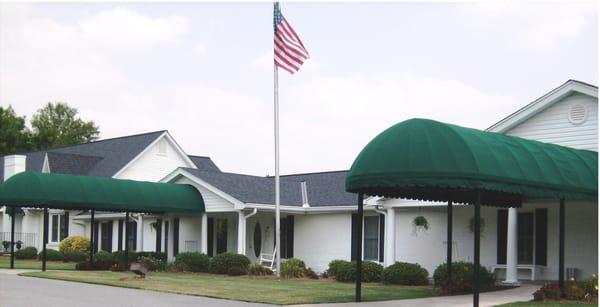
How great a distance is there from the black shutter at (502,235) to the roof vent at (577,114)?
155 inches

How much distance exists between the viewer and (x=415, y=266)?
2559cm

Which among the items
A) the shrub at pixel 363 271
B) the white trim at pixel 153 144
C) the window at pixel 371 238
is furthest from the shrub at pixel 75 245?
the shrub at pixel 363 271

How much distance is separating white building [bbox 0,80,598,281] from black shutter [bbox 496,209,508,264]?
0.03m

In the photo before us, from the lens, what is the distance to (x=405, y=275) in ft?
82.7

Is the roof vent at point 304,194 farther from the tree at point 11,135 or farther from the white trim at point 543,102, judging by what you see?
the tree at point 11,135

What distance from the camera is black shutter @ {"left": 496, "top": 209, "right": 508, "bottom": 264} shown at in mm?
25719

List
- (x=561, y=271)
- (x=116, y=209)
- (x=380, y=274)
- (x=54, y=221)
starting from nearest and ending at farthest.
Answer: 1. (x=561, y=271)
2. (x=380, y=274)
3. (x=116, y=209)
4. (x=54, y=221)

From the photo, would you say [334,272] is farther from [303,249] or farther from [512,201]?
[512,201]

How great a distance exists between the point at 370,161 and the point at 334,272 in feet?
41.1

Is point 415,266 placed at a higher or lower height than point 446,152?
lower

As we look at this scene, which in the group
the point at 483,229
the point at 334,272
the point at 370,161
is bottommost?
the point at 334,272

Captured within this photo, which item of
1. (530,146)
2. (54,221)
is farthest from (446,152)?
(54,221)

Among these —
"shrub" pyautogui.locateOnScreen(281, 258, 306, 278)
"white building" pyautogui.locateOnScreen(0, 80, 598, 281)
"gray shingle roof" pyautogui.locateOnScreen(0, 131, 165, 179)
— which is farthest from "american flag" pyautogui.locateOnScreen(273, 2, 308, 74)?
"gray shingle roof" pyautogui.locateOnScreen(0, 131, 165, 179)

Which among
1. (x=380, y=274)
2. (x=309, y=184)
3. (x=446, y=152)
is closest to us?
(x=446, y=152)
